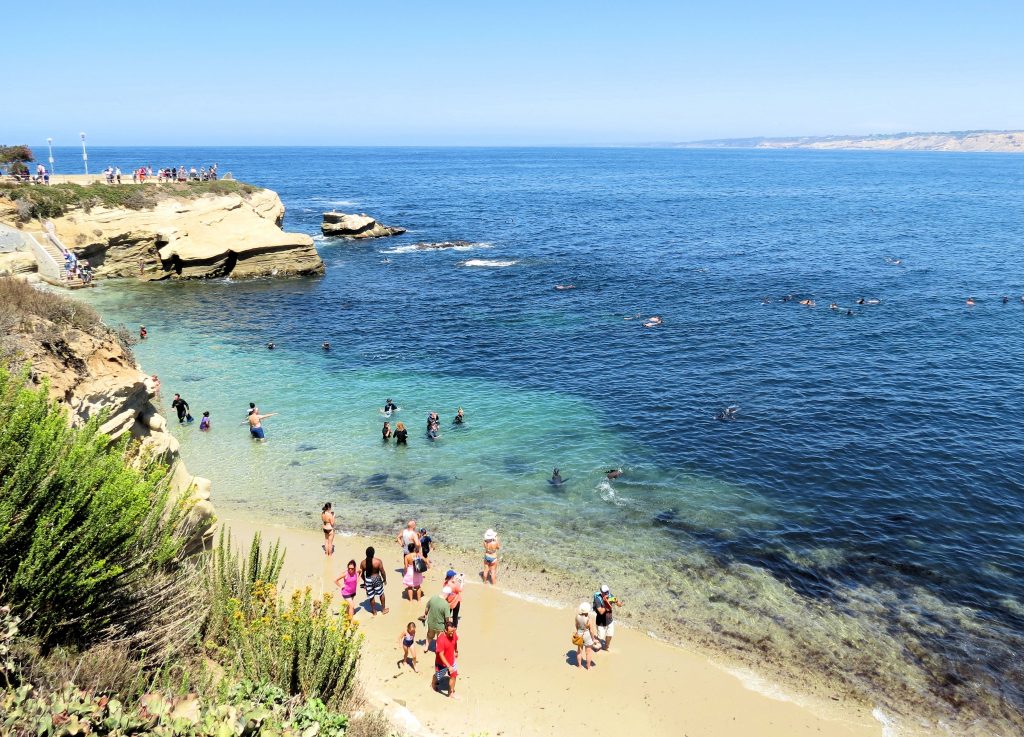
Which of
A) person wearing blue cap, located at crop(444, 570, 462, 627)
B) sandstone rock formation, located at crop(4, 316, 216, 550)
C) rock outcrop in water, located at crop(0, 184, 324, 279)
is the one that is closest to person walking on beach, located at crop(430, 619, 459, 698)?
person wearing blue cap, located at crop(444, 570, 462, 627)

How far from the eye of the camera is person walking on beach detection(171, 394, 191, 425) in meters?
26.5

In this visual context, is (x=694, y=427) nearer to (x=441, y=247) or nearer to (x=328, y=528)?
(x=328, y=528)

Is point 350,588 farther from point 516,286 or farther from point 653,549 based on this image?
point 516,286

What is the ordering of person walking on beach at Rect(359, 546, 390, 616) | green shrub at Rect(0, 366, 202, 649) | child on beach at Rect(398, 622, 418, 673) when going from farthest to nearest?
person walking on beach at Rect(359, 546, 390, 616) < child on beach at Rect(398, 622, 418, 673) < green shrub at Rect(0, 366, 202, 649)

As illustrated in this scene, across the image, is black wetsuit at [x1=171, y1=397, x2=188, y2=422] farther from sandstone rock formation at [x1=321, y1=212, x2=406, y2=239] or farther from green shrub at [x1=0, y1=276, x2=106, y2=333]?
sandstone rock formation at [x1=321, y1=212, x2=406, y2=239]

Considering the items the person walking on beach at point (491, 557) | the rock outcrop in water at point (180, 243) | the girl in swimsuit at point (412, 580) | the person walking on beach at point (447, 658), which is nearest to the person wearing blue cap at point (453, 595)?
the girl in swimsuit at point (412, 580)

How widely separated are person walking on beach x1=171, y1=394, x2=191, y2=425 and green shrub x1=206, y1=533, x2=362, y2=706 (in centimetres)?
1799

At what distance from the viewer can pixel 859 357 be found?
A: 36.2 metres

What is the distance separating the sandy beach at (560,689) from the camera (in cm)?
1290

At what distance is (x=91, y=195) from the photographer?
53.0m

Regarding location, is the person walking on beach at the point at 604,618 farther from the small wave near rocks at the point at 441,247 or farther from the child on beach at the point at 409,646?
the small wave near rocks at the point at 441,247

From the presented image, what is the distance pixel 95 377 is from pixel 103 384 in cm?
31

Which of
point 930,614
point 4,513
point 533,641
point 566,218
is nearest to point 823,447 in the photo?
point 930,614

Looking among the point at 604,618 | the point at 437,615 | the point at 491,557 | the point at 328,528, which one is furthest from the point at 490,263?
the point at 437,615
